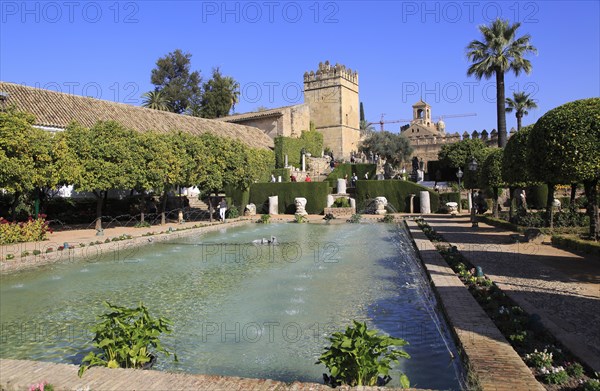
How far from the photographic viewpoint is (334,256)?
42.0 feet

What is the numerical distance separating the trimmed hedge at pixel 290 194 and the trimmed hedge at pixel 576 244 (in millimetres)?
17666

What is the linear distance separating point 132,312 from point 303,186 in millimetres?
25307

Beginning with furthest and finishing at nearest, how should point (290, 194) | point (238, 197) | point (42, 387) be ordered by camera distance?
point (238, 197), point (290, 194), point (42, 387)

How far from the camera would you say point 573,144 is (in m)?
11.2

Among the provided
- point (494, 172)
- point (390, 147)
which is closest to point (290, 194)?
point (494, 172)

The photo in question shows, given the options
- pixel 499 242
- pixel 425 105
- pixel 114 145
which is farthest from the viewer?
pixel 425 105

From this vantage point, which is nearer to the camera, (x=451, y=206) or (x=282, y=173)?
(x=451, y=206)

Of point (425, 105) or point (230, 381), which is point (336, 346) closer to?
point (230, 381)

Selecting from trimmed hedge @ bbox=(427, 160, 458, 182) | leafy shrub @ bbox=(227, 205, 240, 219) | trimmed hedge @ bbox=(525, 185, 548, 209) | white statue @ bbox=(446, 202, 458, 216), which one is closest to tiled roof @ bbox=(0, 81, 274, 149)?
leafy shrub @ bbox=(227, 205, 240, 219)

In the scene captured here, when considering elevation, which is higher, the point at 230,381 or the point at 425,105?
the point at 425,105

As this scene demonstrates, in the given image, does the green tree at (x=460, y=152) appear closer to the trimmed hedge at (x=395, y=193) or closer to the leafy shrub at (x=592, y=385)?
the trimmed hedge at (x=395, y=193)

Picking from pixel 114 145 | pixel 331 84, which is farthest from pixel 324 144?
pixel 114 145

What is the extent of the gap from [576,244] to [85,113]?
1057 inches

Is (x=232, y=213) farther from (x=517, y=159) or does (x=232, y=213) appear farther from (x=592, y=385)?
(x=592, y=385)
